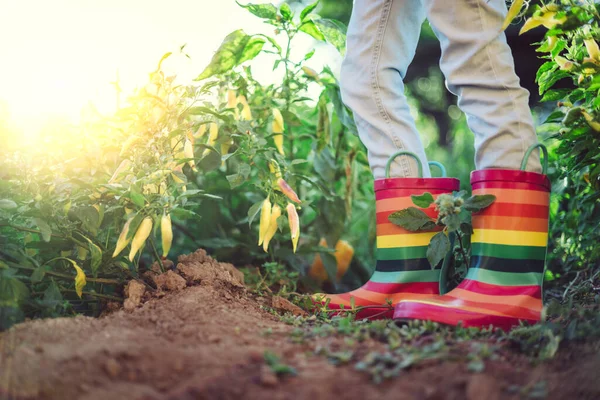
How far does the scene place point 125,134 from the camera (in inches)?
50.0

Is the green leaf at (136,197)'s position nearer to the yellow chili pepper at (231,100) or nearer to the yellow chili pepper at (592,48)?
the yellow chili pepper at (231,100)

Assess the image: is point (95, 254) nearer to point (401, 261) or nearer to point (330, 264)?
point (401, 261)

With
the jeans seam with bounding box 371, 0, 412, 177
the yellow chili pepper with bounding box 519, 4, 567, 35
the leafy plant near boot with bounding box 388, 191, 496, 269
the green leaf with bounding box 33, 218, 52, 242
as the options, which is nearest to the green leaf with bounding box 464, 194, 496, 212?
the leafy plant near boot with bounding box 388, 191, 496, 269

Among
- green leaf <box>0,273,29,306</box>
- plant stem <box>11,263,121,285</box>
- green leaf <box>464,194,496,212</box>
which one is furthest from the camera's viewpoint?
green leaf <box>464,194,496,212</box>

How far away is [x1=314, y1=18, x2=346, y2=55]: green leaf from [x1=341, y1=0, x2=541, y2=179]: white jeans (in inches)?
9.3

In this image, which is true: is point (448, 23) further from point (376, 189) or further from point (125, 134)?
point (125, 134)

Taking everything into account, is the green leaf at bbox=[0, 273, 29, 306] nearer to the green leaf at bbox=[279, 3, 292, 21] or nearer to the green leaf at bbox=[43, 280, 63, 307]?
the green leaf at bbox=[43, 280, 63, 307]

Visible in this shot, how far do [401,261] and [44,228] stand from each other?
0.80 metres

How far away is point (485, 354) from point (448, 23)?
0.73 meters

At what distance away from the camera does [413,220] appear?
129cm

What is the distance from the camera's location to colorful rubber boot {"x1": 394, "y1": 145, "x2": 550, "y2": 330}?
45.1 inches

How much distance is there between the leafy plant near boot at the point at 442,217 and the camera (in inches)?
46.9

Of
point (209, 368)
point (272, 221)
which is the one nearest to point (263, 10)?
point (272, 221)

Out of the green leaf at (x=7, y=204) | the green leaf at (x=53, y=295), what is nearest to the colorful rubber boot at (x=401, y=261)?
the green leaf at (x=53, y=295)
